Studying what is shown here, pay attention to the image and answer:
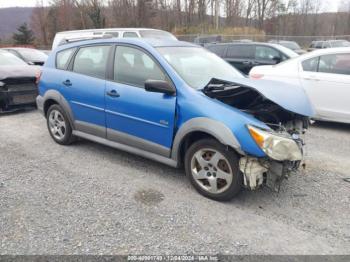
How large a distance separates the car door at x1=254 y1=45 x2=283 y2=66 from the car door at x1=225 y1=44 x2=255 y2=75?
186 mm

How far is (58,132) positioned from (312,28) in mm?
49448

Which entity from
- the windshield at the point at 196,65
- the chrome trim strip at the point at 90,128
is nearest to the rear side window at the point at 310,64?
the windshield at the point at 196,65

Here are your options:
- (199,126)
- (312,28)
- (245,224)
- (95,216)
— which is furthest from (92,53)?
(312,28)

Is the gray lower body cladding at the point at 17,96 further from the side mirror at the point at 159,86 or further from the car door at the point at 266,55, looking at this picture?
the car door at the point at 266,55

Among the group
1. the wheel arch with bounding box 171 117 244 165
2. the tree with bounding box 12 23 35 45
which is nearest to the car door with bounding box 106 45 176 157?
the wheel arch with bounding box 171 117 244 165

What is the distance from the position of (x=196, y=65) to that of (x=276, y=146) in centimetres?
167

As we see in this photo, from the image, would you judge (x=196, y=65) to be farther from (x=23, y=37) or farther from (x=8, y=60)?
(x=23, y=37)

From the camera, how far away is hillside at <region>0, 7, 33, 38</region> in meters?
83.2

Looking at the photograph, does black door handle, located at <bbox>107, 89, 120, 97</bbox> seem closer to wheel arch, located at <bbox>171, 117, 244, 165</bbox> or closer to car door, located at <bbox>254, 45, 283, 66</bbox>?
wheel arch, located at <bbox>171, 117, 244, 165</bbox>

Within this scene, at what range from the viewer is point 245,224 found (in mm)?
3184

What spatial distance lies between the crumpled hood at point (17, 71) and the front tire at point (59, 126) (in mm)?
2536

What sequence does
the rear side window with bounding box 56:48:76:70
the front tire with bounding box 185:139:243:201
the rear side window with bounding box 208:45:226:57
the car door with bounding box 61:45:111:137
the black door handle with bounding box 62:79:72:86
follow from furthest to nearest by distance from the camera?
the rear side window with bounding box 208:45:226:57, the rear side window with bounding box 56:48:76:70, the black door handle with bounding box 62:79:72:86, the car door with bounding box 61:45:111:137, the front tire with bounding box 185:139:243:201

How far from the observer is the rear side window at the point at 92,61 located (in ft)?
15.0

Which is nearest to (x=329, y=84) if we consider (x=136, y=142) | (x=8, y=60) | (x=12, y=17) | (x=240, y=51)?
(x=136, y=142)
